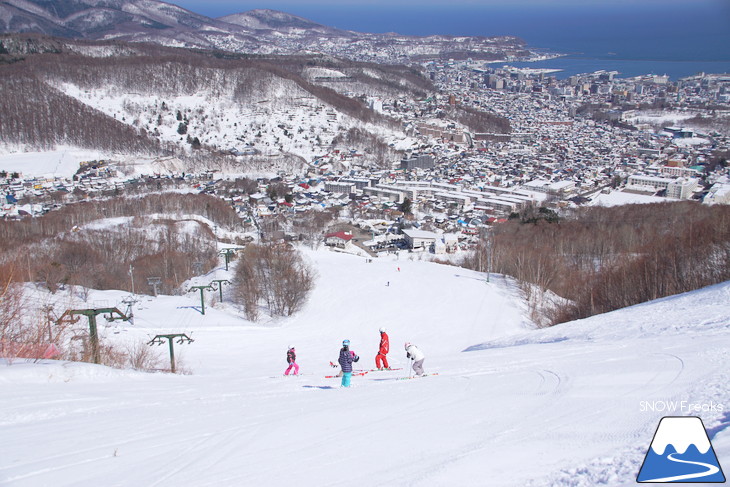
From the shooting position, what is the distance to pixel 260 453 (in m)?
3.86

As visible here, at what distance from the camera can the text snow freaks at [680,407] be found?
3.70 m

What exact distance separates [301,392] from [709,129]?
74.4 meters

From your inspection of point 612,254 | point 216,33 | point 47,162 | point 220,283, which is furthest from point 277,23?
point 220,283

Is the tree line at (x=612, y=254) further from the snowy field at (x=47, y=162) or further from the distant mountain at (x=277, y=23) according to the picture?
the distant mountain at (x=277, y=23)

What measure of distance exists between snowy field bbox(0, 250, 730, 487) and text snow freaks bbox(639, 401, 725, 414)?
0.12ft

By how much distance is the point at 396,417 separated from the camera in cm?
446

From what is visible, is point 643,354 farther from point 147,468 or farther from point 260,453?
point 147,468

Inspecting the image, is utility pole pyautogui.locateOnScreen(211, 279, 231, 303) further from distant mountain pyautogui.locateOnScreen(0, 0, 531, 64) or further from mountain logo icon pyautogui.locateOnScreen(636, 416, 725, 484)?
distant mountain pyautogui.locateOnScreen(0, 0, 531, 64)

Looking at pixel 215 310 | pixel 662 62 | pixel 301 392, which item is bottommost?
pixel 215 310

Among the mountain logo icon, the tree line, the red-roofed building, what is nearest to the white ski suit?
the mountain logo icon

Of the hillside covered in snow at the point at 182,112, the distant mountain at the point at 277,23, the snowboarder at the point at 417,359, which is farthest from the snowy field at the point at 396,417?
the distant mountain at the point at 277,23

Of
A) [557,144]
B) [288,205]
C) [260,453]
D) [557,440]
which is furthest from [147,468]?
[557,144]

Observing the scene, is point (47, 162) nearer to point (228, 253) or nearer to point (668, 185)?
point (228, 253)

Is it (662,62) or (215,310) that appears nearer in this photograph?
(215,310)
